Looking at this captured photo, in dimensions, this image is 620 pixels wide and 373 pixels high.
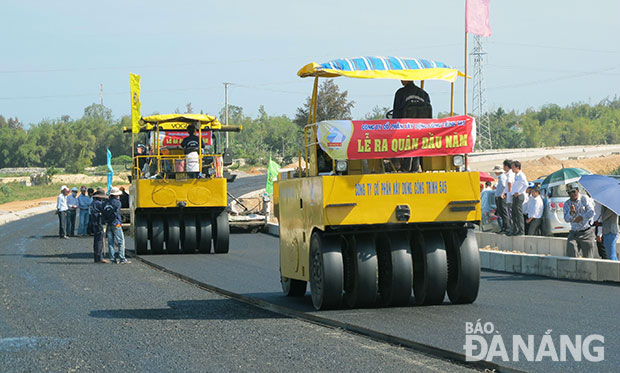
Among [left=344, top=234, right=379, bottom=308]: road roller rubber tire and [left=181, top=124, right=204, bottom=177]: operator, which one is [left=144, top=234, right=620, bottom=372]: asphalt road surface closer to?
[left=344, top=234, right=379, bottom=308]: road roller rubber tire

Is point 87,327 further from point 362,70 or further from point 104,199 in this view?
point 104,199

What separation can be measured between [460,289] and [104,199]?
1188 centimetres

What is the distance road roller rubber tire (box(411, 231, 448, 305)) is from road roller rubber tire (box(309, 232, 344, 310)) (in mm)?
1078

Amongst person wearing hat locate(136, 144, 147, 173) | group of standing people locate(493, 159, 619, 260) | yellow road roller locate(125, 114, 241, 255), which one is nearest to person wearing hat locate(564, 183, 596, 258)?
group of standing people locate(493, 159, 619, 260)

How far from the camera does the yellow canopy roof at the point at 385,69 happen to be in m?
11.8

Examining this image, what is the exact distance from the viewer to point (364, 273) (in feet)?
37.8

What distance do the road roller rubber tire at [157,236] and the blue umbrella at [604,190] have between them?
11.2 m

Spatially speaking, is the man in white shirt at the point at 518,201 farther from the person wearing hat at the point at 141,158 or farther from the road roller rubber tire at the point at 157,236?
Answer: the person wearing hat at the point at 141,158

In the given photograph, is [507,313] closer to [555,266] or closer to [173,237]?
[555,266]

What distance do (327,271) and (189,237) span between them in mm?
12378

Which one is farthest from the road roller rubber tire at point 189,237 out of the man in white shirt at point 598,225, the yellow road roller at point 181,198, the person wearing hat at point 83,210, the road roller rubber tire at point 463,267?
the road roller rubber tire at point 463,267

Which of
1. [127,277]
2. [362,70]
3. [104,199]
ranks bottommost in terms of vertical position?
[127,277]

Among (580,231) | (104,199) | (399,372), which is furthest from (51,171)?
(399,372)

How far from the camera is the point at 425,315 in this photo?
36.3 feet
